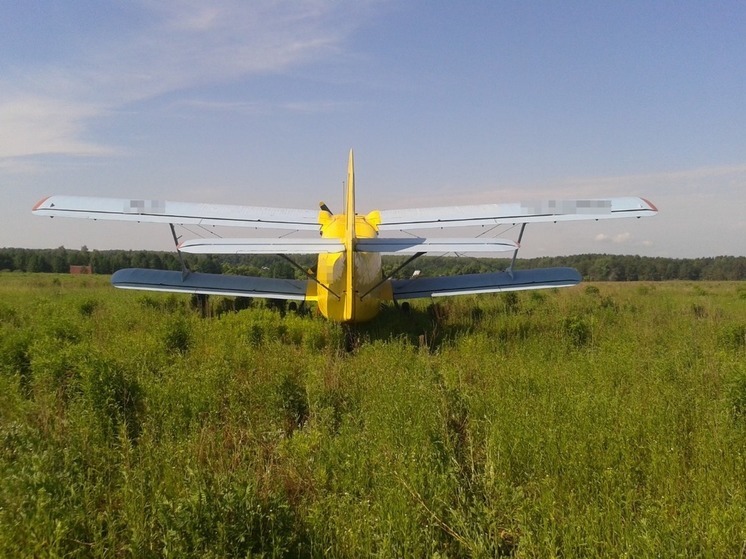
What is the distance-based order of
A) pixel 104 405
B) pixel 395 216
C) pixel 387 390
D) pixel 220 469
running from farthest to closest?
pixel 395 216
pixel 387 390
pixel 104 405
pixel 220 469

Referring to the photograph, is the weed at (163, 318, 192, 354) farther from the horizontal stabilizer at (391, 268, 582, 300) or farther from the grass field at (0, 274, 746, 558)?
the horizontal stabilizer at (391, 268, 582, 300)

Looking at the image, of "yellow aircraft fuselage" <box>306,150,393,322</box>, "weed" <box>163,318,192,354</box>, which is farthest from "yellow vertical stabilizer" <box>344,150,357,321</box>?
"weed" <box>163,318,192,354</box>

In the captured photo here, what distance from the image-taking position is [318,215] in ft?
37.2

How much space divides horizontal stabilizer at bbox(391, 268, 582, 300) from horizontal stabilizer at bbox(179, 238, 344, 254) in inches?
159

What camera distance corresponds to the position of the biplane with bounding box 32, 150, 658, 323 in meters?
7.67

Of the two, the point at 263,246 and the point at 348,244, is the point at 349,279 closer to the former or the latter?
the point at 348,244

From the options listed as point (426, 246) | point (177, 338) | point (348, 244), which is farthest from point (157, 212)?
point (426, 246)

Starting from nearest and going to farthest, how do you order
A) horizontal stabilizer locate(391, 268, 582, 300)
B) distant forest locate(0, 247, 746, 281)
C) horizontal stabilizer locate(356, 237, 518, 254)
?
horizontal stabilizer locate(356, 237, 518, 254) < horizontal stabilizer locate(391, 268, 582, 300) < distant forest locate(0, 247, 746, 281)

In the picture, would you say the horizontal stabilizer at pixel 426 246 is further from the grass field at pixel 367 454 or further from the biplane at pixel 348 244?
the grass field at pixel 367 454

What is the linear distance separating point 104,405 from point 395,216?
25.2ft

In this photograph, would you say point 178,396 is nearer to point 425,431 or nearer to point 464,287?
point 425,431

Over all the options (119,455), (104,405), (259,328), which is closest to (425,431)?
(119,455)

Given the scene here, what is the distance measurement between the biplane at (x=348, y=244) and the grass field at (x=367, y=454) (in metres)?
1.92

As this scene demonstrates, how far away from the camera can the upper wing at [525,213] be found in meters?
9.34
